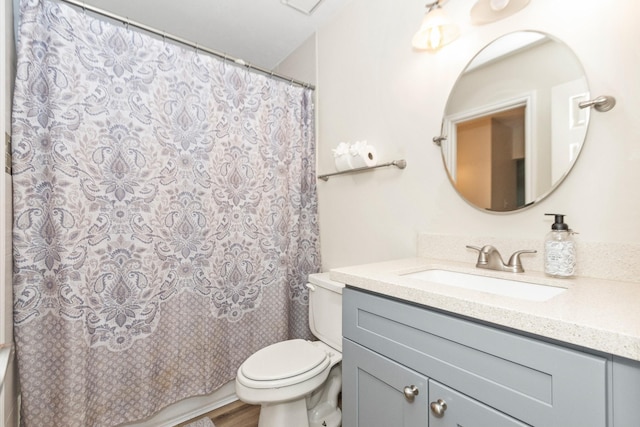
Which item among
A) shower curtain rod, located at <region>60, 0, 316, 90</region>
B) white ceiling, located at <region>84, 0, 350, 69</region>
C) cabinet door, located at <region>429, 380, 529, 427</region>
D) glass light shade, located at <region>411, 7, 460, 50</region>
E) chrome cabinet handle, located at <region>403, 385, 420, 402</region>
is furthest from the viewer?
white ceiling, located at <region>84, 0, 350, 69</region>

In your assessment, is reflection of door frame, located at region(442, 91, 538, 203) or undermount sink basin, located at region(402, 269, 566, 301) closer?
undermount sink basin, located at region(402, 269, 566, 301)

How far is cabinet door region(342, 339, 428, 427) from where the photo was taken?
80 centimetres

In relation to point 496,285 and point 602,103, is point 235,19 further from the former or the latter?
point 496,285

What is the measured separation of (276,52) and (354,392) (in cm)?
232

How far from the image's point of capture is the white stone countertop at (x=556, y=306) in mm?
507

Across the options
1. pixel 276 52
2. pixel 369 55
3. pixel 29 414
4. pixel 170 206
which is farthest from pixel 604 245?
pixel 276 52

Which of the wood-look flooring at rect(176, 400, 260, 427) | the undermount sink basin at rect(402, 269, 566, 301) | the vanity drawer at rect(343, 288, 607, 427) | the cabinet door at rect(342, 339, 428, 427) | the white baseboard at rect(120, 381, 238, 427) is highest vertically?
the undermount sink basin at rect(402, 269, 566, 301)

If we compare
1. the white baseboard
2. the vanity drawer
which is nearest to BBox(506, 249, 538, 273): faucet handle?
the vanity drawer

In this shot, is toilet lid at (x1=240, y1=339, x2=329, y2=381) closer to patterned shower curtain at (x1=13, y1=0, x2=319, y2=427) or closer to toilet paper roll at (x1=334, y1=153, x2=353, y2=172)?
patterned shower curtain at (x1=13, y1=0, x2=319, y2=427)

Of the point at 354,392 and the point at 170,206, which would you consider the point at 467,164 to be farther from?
the point at 170,206

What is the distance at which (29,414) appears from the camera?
1145 millimetres

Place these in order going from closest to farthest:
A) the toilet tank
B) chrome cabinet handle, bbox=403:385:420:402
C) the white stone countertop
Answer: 1. the white stone countertop
2. chrome cabinet handle, bbox=403:385:420:402
3. the toilet tank

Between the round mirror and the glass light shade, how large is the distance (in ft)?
0.53

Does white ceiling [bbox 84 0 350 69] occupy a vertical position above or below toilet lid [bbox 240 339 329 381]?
above
